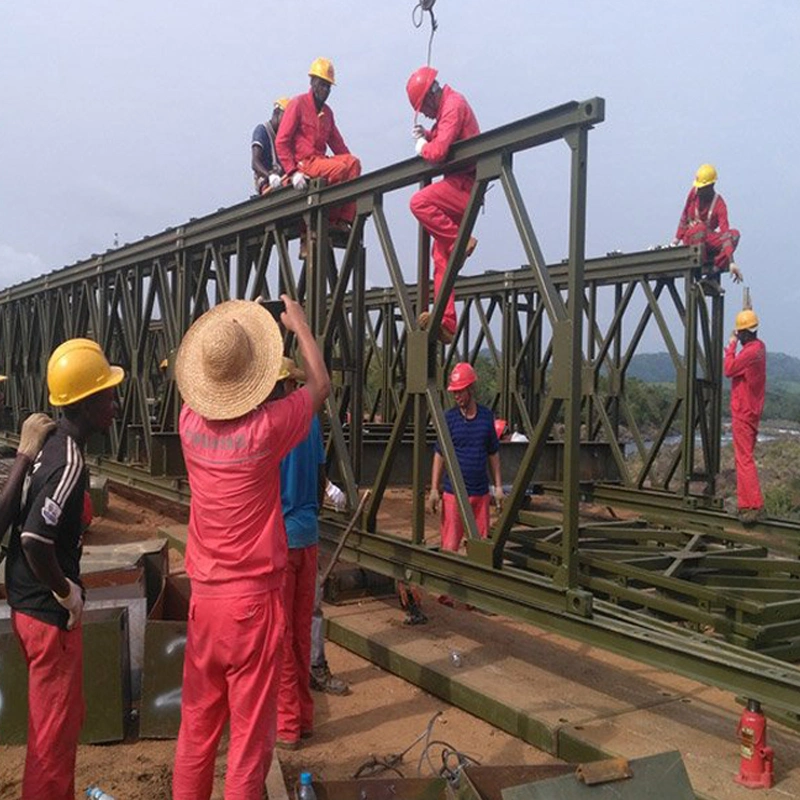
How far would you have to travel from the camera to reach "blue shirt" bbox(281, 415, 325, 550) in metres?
4.79

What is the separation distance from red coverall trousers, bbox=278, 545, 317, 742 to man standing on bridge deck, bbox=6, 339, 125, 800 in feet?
4.40

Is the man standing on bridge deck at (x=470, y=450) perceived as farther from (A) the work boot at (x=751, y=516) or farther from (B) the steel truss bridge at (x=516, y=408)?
(A) the work boot at (x=751, y=516)

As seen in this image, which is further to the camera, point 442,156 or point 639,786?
point 442,156

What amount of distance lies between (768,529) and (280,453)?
6653 millimetres

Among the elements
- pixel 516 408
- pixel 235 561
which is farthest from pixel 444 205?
pixel 516 408

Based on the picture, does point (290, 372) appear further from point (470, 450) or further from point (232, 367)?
point (470, 450)

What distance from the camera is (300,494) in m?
4.89

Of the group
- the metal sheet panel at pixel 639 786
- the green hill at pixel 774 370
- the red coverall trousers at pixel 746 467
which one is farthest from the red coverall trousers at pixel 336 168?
the green hill at pixel 774 370

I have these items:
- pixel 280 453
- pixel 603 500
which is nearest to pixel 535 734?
pixel 280 453

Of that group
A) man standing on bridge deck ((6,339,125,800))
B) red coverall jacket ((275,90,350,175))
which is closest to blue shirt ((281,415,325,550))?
man standing on bridge deck ((6,339,125,800))

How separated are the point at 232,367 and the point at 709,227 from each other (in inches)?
362

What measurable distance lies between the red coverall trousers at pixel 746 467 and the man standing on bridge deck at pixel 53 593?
709 centimetres

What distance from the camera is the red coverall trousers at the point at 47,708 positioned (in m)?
3.51

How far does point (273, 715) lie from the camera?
3.52m
